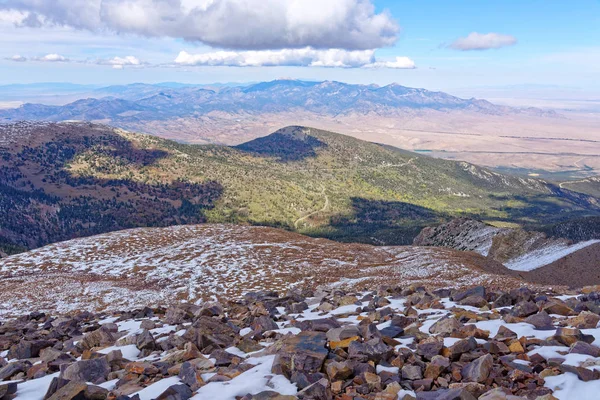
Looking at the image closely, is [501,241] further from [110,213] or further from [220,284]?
[110,213]

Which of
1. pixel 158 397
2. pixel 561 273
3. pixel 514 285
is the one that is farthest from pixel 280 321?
pixel 561 273

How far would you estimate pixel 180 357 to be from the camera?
1211cm

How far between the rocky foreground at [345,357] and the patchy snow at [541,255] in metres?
33.8

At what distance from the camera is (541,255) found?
170 ft

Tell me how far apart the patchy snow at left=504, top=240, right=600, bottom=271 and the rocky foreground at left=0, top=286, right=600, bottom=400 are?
33.8 metres

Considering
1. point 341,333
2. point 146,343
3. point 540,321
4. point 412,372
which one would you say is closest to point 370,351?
point 412,372

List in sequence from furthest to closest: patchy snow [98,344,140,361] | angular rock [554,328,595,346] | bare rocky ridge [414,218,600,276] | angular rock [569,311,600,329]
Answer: bare rocky ridge [414,218,600,276] < patchy snow [98,344,140,361] < angular rock [569,311,600,329] < angular rock [554,328,595,346]

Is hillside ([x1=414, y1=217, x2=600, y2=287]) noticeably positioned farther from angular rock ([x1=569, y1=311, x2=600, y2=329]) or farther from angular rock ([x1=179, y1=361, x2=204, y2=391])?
angular rock ([x1=179, y1=361, x2=204, y2=391])

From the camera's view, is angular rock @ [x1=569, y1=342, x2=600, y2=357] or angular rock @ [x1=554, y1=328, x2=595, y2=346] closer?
angular rock @ [x1=569, y1=342, x2=600, y2=357]

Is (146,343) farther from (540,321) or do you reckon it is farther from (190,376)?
(540,321)

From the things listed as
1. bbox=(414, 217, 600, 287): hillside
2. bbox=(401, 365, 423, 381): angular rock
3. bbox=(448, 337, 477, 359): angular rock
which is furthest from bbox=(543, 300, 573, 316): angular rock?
bbox=(414, 217, 600, 287): hillside

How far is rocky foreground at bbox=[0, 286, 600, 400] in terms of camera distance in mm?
9195

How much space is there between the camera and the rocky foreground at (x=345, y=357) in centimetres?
920

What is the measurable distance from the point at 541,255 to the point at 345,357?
164 ft
